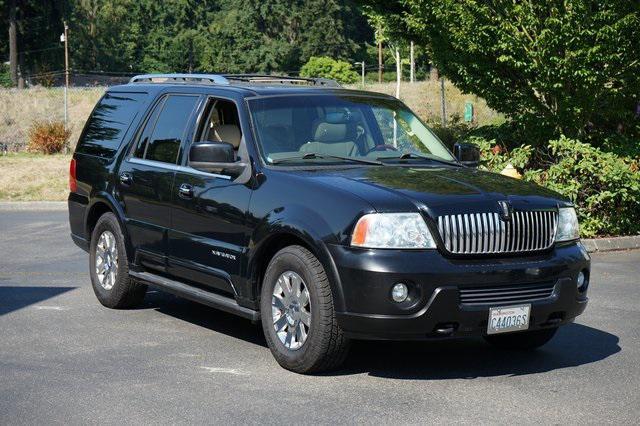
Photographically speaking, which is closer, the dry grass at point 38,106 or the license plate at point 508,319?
the license plate at point 508,319

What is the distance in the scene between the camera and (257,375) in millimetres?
7246

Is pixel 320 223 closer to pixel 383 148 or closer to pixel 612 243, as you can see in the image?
pixel 383 148

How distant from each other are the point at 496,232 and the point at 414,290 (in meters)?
0.72

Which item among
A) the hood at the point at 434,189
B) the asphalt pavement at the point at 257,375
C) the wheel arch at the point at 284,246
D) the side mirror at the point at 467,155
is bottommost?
the asphalt pavement at the point at 257,375

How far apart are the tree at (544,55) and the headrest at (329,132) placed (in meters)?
7.66

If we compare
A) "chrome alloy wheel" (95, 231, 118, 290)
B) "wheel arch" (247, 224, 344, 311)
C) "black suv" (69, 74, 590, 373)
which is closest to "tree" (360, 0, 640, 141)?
"black suv" (69, 74, 590, 373)

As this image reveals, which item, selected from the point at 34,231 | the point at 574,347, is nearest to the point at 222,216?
the point at 574,347

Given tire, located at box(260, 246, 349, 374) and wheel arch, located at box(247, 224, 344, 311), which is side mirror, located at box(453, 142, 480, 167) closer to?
wheel arch, located at box(247, 224, 344, 311)

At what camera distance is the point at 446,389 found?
272 inches

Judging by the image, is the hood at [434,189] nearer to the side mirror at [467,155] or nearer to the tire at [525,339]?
the side mirror at [467,155]

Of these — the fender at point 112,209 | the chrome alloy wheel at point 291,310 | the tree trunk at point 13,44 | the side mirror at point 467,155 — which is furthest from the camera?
the tree trunk at point 13,44

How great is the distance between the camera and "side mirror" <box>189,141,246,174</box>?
25.4 ft

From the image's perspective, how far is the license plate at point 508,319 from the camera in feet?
22.7

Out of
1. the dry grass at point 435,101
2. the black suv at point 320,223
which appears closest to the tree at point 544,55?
the black suv at point 320,223
